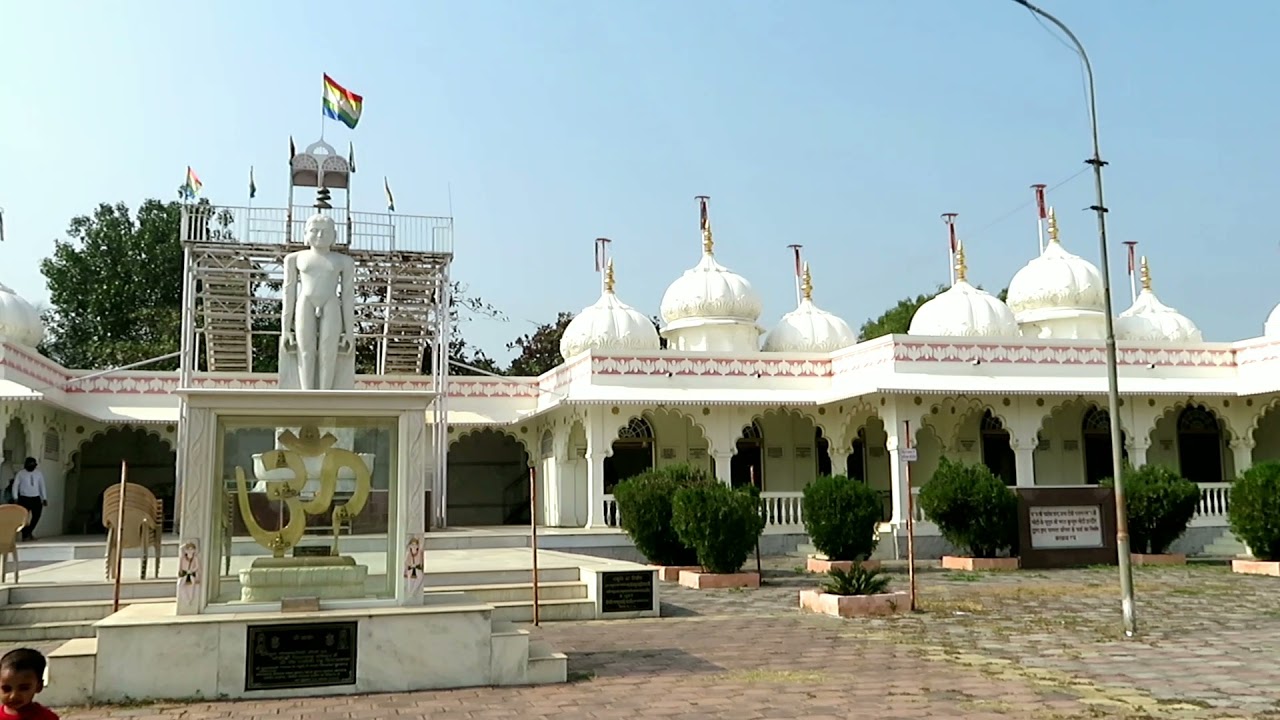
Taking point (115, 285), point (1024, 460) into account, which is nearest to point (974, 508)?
point (1024, 460)

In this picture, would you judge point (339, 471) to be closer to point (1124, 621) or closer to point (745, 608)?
point (745, 608)

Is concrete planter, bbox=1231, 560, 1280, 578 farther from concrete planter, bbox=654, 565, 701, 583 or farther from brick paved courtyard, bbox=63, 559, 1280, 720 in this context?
concrete planter, bbox=654, 565, 701, 583

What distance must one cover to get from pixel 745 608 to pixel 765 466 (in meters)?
11.3

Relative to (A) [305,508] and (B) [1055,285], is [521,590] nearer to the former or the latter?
(A) [305,508]

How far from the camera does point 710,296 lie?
25.4 meters

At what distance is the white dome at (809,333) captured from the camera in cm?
2478

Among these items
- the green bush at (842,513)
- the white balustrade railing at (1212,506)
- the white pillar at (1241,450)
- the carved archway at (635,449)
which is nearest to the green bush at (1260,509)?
the white balustrade railing at (1212,506)

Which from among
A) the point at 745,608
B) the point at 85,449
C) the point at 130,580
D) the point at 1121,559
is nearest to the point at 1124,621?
the point at 1121,559

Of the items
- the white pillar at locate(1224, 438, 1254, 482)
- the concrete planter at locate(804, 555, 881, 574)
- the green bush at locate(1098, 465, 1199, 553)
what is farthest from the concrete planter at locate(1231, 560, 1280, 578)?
the white pillar at locate(1224, 438, 1254, 482)

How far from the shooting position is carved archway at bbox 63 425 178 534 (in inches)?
917

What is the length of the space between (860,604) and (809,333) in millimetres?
14147

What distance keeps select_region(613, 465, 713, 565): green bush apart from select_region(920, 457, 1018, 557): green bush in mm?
3987

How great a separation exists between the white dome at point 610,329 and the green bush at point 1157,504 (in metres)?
10.1

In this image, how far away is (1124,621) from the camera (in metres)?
9.65
